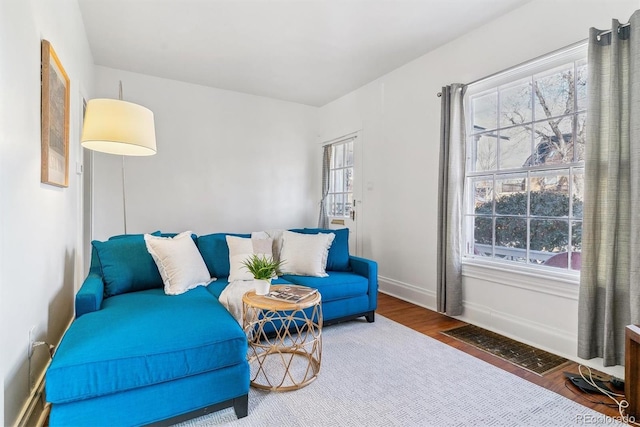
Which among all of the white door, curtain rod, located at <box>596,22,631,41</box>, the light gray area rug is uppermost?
curtain rod, located at <box>596,22,631,41</box>

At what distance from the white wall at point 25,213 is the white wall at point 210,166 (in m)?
1.76

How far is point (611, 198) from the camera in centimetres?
210

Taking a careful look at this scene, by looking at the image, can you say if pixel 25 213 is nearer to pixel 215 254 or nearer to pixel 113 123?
pixel 113 123

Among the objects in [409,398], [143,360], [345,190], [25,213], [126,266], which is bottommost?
[409,398]

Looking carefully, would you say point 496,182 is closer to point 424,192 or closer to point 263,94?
point 424,192

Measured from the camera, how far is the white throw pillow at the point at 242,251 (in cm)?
277

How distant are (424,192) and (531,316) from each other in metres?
1.50

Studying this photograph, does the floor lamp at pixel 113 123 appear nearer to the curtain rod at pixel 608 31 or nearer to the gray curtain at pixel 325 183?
the curtain rod at pixel 608 31

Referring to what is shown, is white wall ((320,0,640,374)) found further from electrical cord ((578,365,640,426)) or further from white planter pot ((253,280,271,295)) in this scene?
white planter pot ((253,280,271,295))

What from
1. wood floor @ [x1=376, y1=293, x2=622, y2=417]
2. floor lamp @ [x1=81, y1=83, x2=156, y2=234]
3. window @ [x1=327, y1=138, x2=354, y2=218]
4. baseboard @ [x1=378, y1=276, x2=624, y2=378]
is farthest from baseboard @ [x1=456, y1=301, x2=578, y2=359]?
floor lamp @ [x1=81, y1=83, x2=156, y2=234]

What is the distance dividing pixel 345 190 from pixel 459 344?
2.79m

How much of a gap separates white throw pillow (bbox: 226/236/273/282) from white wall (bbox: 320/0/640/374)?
163cm

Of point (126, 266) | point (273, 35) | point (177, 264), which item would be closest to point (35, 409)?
point (126, 266)

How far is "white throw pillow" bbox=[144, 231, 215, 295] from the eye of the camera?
2.42 m
